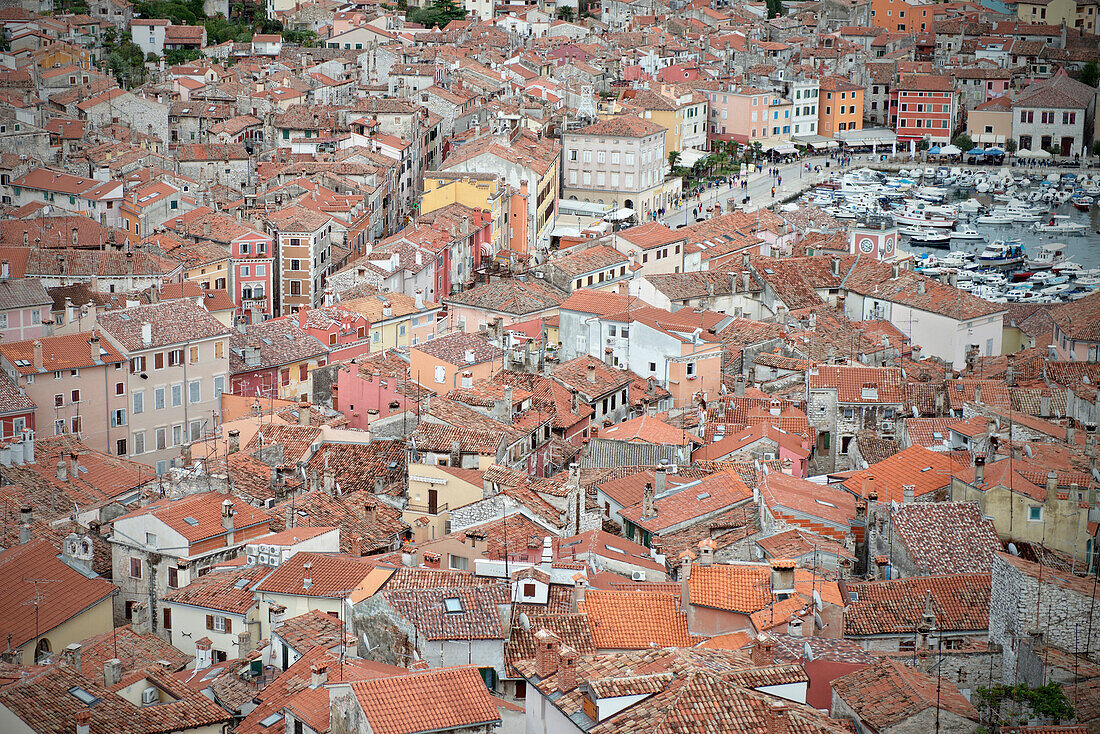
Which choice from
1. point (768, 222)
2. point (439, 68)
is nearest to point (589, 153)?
point (768, 222)

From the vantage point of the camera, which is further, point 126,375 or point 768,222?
point 768,222

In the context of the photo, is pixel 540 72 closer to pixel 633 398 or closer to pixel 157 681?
pixel 633 398

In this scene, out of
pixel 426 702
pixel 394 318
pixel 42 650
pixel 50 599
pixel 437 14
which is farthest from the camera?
pixel 437 14

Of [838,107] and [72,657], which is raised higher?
[838,107]

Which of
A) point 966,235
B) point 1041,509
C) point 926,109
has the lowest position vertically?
point 966,235

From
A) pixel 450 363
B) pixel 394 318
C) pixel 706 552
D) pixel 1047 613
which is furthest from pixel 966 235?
pixel 1047 613

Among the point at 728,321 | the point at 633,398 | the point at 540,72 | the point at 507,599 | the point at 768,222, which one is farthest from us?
the point at 540,72

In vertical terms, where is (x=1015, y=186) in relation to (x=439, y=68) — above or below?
below

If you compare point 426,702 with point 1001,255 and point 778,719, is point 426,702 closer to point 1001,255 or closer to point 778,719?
point 778,719
